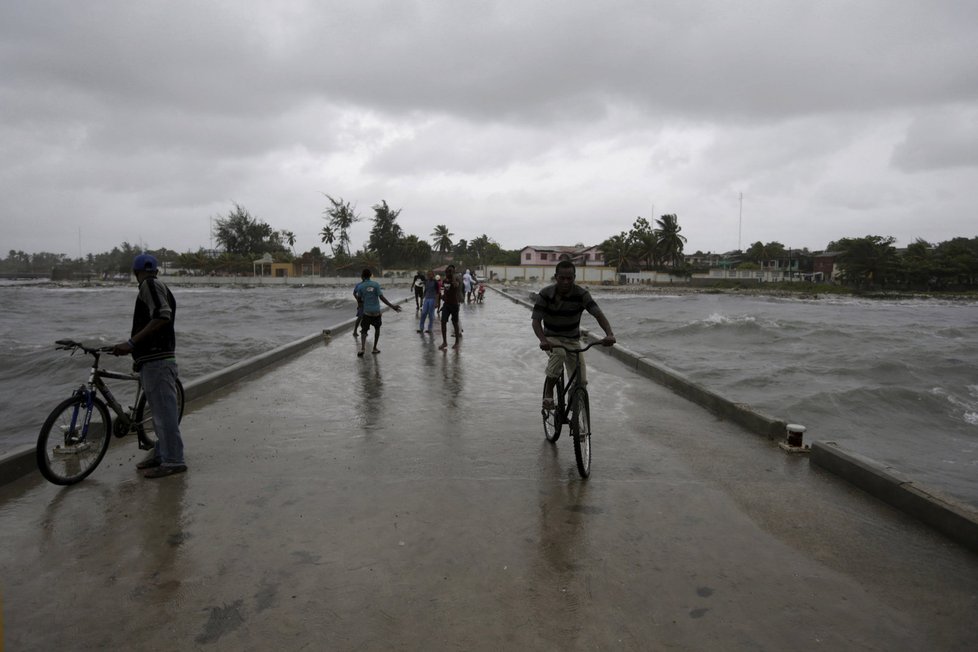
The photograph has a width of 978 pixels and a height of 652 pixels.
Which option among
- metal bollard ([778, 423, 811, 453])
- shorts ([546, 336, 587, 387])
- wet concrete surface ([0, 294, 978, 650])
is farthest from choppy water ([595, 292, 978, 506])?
shorts ([546, 336, 587, 387])

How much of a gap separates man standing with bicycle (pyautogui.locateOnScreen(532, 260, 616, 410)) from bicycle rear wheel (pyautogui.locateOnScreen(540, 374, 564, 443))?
12cm

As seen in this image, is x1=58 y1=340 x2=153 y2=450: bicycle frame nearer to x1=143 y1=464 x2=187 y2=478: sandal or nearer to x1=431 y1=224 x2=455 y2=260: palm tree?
x1=143 y1=464 x2=187 y2=478: sandal

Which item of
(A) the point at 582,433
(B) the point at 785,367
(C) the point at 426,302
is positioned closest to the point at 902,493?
(A) the point at 582,433

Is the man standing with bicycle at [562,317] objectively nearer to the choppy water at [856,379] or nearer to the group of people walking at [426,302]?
the choppy water at [856,379]

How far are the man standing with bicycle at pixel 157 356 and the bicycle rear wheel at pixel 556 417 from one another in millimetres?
3227

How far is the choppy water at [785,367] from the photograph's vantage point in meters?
9.91

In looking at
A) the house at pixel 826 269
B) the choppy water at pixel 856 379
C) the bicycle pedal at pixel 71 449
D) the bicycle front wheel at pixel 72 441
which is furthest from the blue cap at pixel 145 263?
the house at pixel 826 269

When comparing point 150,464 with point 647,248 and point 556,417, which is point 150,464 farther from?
point 647,248

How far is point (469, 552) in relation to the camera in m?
3.69

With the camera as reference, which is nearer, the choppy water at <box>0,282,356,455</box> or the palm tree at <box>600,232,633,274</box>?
the choppy water at <box>0,282,356,455</box>

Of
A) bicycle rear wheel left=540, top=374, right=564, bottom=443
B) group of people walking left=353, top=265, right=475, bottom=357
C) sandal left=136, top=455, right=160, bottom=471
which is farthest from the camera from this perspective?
group of people walking left=353, top=265, right=475, bottom=357

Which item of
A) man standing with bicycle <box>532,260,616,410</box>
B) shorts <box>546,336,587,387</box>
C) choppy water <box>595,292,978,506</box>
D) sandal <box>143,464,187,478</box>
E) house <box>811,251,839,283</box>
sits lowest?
choppy water <box>595,292,978,506</box>

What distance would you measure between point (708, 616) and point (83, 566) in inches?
136

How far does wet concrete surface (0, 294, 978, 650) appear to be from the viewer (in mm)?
2943
